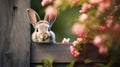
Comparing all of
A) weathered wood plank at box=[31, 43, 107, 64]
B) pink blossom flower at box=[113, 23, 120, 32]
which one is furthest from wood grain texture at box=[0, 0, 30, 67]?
pink blossom flower at box=[113, 23, 120, 32]

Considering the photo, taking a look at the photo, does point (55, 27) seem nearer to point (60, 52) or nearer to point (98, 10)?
point (60, 52)

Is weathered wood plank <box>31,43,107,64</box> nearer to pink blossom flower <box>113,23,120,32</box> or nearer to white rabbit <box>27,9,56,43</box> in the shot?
white rabbit <box>27,9,56,43</box>

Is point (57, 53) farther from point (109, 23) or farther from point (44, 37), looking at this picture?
point (109, 23)

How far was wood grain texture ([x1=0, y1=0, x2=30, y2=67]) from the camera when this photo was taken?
4.14m

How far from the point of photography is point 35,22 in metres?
4.44

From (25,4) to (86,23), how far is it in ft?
3.80

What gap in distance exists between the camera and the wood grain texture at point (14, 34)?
13.6 feet

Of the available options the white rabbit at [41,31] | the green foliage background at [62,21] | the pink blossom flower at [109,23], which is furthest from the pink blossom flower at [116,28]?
the green foliage background at [62,21]

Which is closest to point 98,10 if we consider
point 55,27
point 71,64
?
point 71,64

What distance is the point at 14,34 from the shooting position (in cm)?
417

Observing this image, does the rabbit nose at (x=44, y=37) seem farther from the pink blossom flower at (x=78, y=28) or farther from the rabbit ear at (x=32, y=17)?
the pink blossom flower at (x=78, y=28)

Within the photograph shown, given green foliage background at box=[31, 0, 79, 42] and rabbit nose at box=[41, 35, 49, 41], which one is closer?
rabbit nose at box=[41, 35, 49, 41]

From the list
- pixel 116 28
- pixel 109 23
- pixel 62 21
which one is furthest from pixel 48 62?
pixel 62 21

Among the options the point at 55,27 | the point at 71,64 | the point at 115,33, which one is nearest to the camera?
the point at 115,33
